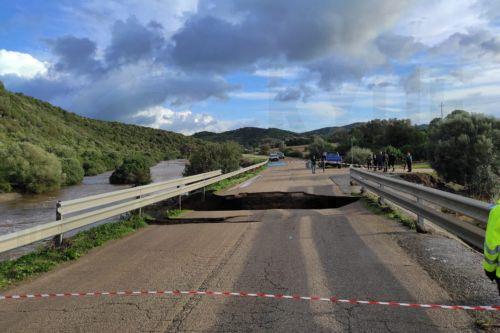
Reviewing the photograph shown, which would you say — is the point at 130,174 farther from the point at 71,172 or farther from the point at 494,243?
the point at 494,243

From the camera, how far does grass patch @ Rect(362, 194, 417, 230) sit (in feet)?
30.4

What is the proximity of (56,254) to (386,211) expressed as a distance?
775 cm

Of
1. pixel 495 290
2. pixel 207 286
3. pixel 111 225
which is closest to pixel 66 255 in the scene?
pixel 111 225

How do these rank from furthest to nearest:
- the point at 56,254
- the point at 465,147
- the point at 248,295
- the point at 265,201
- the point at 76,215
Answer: the point at 465,147 → the point at 265,201 → the point at 76,215 → the point at 56,254 → the point at 248,295

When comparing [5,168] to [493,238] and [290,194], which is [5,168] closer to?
[290,194]

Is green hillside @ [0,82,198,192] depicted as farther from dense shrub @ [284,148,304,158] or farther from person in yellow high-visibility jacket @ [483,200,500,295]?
person in yellow high-visibility jacket @ [483,200,500,295]

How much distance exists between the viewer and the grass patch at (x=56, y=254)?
6.22 meters

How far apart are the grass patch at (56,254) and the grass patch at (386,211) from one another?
19.6 feet

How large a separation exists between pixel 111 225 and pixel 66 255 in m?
2.54

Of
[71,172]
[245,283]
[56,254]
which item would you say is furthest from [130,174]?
[245,283]

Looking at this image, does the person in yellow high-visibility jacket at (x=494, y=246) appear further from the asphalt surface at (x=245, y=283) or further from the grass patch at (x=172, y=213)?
the grass patch at (x=172, y=213)

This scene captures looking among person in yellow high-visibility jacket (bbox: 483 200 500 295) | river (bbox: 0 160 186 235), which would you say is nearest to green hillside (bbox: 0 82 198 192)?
river (bbox: 0 160 186 235)

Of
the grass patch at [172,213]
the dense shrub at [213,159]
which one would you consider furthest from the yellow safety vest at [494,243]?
the dense shrub at [213,159]

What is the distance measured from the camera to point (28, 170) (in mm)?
42094
